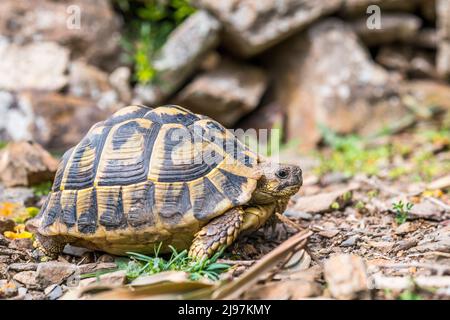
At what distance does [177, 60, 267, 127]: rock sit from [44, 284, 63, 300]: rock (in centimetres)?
416

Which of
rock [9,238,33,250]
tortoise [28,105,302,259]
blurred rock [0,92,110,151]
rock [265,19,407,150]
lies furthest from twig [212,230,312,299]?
rock [265,19,407,150]

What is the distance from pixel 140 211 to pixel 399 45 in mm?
5578

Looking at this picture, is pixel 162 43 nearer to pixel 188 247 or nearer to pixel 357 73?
pixel 357 73

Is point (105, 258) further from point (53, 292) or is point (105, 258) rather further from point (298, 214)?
point (298, 214)

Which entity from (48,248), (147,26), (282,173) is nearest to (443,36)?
(147,26)

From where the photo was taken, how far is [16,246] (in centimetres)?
353

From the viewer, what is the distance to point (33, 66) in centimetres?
647

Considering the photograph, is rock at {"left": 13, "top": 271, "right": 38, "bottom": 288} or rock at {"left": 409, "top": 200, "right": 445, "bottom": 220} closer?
rock at {"left": 13, "top": 271, "right": 38, "bottom": 288}

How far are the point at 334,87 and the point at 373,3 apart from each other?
1199 millimetres

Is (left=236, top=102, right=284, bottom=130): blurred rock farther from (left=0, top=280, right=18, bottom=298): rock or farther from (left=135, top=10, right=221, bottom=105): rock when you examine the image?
(left=0, top=280, right=18, bottom=298): rock

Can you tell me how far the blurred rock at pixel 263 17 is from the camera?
6555 mm

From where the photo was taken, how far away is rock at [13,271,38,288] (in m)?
2.96

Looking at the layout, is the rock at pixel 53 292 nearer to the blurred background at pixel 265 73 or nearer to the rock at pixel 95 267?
the rock at pixel 95 267
